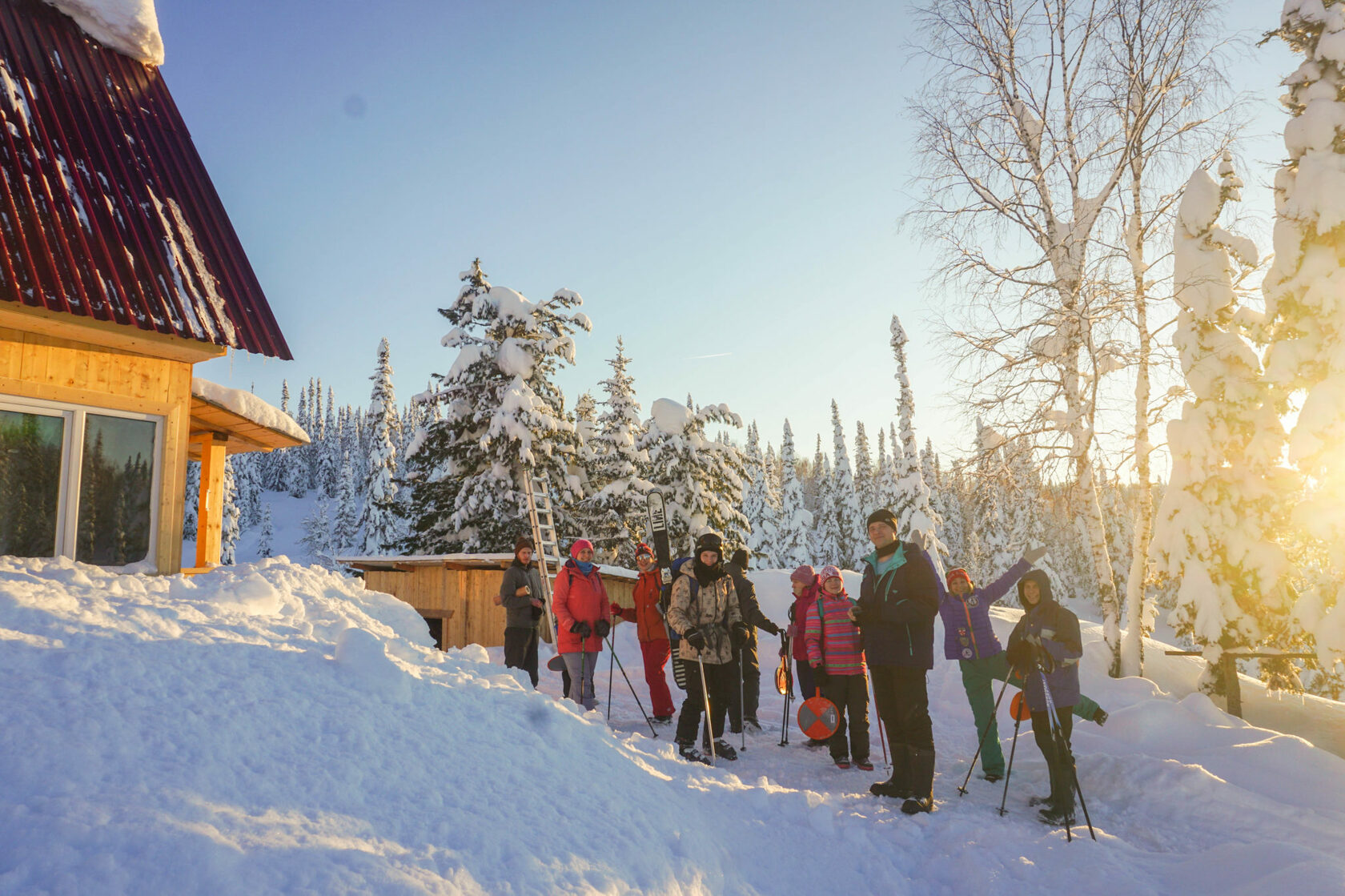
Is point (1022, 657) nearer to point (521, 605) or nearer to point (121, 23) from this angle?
point (521, 605)

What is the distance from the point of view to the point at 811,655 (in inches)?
302

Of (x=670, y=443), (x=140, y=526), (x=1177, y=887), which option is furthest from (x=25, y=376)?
(x=670, y=443)

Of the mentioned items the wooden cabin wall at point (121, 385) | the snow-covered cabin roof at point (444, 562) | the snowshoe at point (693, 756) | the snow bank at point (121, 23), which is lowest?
the snowshoe at point (693, 756)

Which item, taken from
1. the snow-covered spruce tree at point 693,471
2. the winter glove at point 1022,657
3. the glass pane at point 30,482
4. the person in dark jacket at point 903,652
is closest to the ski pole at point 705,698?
the person in dark jacket at point 903,652

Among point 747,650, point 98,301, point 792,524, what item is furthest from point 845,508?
point 98,301

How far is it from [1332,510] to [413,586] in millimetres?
16992

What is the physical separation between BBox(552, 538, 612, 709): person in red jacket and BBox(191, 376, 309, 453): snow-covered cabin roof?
15.2 ft

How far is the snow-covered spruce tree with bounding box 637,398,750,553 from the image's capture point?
76.3 ft

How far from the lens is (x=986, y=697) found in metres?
7.07

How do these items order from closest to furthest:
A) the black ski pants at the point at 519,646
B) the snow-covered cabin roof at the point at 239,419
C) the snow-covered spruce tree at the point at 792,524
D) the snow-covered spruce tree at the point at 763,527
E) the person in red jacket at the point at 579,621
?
the person in red jacket at the point at 579,621 → the black ski pants at the point at 519,646 → the snow-covered cabin roof at the point at 239,419 → the snow-covered spruce tree at the point at 763,527 → the snow-covered spruce tree at the point at 792,524

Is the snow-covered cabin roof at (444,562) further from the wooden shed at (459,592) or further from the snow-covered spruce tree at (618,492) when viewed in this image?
the snow-covered spruce tree at (618,492)

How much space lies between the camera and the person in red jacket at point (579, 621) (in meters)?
8.30

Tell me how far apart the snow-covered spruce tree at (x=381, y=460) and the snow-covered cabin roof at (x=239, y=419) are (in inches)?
1292

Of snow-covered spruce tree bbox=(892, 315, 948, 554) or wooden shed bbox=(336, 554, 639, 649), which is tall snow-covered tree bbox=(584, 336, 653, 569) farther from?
snow-covered spruce tree bbox=(892, 315, 948, 554)
